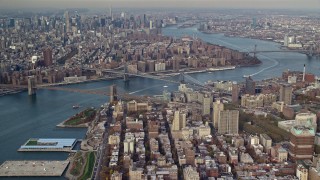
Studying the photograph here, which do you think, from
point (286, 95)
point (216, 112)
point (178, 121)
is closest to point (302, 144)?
point (216, 112)

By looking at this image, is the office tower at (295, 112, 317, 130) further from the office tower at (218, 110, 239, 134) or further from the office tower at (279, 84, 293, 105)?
the office tower at (279, 84, 293, 105)

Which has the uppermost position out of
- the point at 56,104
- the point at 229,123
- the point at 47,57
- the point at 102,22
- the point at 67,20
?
the point at 67,20

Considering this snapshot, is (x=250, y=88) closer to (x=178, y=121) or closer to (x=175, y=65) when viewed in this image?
(x=178, y=121)

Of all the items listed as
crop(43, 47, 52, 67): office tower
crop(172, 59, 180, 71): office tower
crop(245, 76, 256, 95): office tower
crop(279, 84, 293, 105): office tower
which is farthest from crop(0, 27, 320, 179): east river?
crop(279, 84, 293, 105): office tower

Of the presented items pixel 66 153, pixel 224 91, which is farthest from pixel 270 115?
pixel 66 153

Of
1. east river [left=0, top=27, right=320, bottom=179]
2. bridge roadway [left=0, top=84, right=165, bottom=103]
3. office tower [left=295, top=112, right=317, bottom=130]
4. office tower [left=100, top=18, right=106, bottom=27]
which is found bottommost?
east river [left=0, top=27, right=320, bottom=179]

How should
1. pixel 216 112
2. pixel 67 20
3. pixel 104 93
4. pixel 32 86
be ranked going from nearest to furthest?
pixel 216 112 < pixel 104 93 < pixel 32 86 < pixel 67 20
